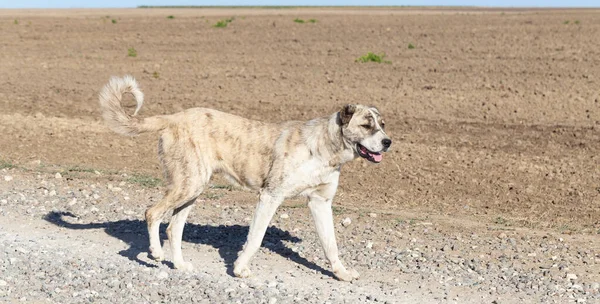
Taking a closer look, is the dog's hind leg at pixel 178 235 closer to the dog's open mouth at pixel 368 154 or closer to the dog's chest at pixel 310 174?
the dog's chest at pixel 310 174

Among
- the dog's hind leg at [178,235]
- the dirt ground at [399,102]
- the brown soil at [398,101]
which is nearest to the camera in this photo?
the dog's hind leg at [178,235]

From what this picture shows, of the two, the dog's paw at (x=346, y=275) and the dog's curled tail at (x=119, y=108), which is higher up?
the dog's curled tail at (x=119, y=108)

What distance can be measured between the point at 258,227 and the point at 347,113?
127 centimetres

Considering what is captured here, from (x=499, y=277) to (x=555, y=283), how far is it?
50 centimetres

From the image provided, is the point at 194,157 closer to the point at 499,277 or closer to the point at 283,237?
the point at 283,237

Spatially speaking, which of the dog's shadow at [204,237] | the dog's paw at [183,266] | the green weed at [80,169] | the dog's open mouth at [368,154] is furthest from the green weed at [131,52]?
the dog's open mouth at [368,154]

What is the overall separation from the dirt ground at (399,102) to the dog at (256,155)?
3.01 m

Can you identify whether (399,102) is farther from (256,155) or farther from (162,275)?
(162,275)

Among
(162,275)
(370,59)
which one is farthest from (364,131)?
(370,59)

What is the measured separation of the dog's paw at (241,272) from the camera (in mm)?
8672

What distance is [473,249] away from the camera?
987 centimetres

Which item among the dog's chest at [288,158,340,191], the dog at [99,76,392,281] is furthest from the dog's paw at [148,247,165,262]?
the dog's chest at [288,158,340,191]

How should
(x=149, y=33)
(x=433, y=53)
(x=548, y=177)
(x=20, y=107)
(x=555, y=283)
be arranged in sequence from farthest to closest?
(x=149, y=33)
(x=433, y=53)
(x=20, y=107)
(x=548, y=177)
(x=555, y=283)

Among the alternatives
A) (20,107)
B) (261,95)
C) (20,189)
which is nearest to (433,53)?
(261,95)
